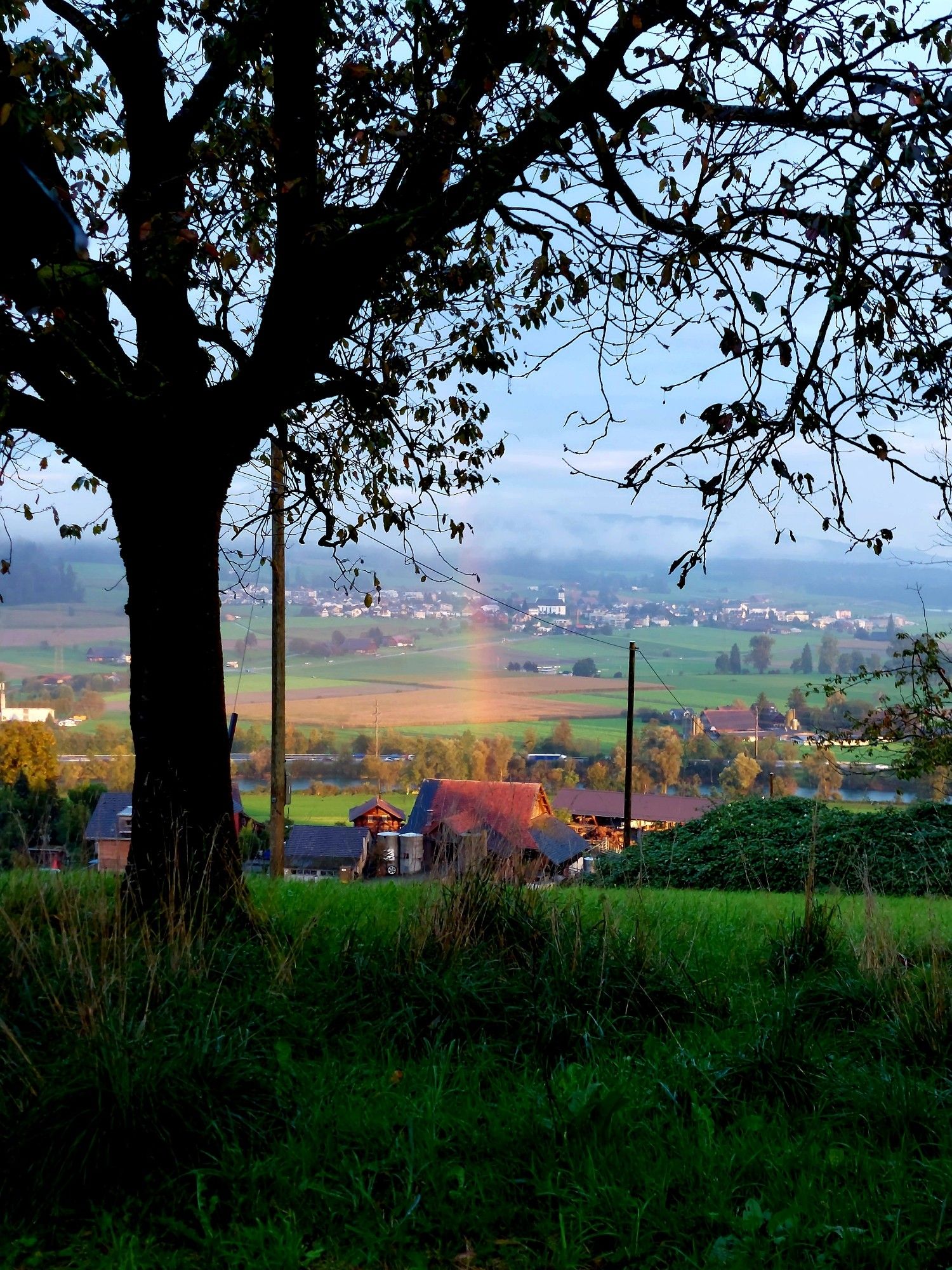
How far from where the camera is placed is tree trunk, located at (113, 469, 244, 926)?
22.2 feet

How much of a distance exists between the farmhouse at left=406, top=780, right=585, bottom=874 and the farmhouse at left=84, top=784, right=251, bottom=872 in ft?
4.73

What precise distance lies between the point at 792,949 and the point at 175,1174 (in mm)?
4021

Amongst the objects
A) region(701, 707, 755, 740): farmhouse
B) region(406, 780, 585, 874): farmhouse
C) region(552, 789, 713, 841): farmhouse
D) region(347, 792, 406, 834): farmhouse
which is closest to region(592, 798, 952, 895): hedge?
region(552, 789, 713, 841): farmhouse

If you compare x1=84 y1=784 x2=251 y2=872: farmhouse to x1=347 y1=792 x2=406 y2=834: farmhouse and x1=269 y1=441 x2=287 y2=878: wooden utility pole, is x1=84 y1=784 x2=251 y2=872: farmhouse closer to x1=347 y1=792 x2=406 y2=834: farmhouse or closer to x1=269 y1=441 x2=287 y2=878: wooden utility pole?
x1=269 y1=441 x2=287 y2=878: wooden utility pole

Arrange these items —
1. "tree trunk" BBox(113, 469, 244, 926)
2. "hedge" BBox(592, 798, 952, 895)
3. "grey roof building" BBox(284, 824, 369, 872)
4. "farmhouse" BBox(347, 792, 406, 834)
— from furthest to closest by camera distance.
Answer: "farmhouse" BBox(347, 792, 406, 834) < "grey roof building" BBox(284, 824, 369, 872) < "hedge" BBox(592, 798, 952, 895) < "tree trunk" BBox(113, 469, 244, 926)

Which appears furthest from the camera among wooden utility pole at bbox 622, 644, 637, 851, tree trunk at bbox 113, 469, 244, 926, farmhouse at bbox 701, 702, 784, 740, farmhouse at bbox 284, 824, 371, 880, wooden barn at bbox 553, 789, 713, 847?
farmhouse at bbox 701, 702, 784, 740

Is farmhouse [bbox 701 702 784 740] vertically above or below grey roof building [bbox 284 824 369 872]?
above

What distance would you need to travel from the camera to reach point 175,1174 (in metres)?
3.89

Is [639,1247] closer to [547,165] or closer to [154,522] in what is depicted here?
[154,522]

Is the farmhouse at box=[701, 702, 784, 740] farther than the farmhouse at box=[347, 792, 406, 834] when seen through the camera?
Yes

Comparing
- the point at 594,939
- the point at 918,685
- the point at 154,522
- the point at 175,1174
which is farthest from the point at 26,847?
the point at 918,685

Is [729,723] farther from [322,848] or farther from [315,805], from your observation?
[322,848]

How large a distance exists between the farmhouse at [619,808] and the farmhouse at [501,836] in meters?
13.6

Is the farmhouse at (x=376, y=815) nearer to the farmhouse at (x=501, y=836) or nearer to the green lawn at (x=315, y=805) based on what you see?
the green lawn at (x=315, y=805)
